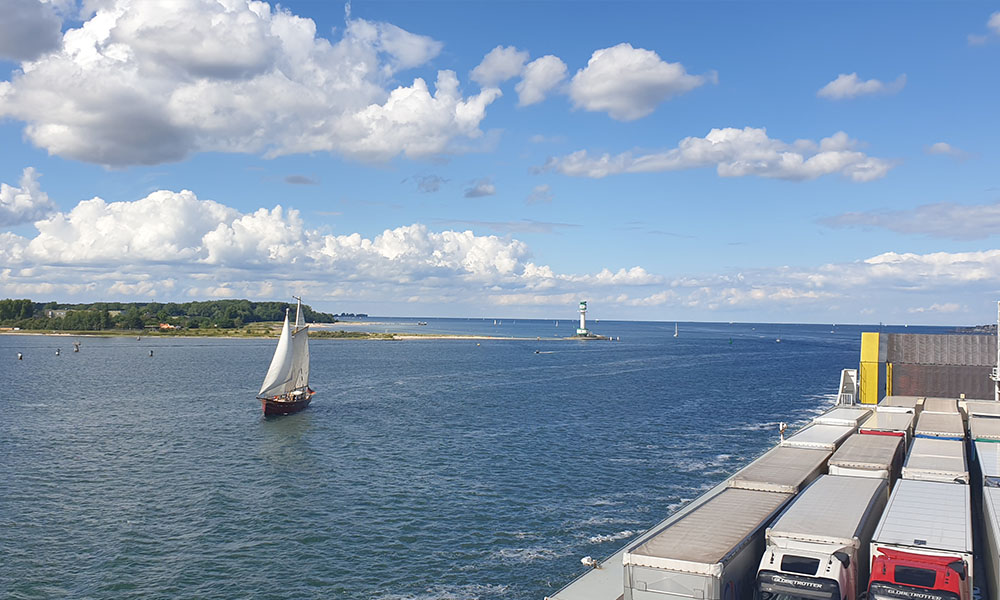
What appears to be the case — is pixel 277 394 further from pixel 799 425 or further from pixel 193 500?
pixel 799 425

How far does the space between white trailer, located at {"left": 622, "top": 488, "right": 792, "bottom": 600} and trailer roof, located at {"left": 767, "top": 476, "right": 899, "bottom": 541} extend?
3.66ft

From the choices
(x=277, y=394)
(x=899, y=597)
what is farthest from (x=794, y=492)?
(x=277, y=394)

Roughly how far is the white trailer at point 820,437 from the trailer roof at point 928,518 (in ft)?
30.6

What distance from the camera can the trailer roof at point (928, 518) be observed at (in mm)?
22391

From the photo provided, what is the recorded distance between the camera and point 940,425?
48.5 meters

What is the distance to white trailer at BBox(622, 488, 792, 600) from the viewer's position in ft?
66.0

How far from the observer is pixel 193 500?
4697cm

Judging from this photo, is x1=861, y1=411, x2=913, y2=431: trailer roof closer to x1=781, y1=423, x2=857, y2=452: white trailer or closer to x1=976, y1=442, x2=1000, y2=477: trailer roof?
x1=781, y1=423, x2=857, y2=452: white trailer

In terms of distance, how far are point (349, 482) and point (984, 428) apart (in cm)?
4602

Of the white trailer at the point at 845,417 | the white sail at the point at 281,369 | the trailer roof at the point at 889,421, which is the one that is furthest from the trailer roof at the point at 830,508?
the white sail at the point at 281,369

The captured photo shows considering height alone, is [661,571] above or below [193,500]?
above

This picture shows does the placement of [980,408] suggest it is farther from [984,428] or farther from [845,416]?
[984,428]

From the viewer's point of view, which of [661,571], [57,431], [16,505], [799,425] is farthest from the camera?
[799,425]

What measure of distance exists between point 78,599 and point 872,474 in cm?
3869
